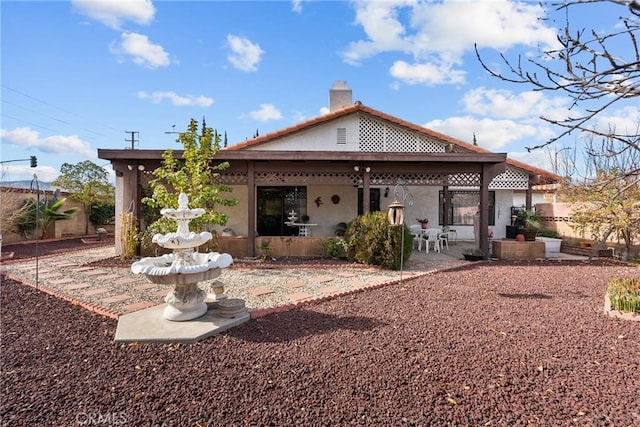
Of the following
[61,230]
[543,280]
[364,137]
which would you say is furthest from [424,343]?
[61,230]

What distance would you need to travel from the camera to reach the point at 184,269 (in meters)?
3.98

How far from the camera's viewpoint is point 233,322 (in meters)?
4.34

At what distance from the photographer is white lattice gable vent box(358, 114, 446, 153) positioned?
13.1 meters

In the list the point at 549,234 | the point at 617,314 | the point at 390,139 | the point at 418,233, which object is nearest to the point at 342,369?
the point at 617,314

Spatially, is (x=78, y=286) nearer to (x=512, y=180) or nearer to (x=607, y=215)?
(x=607, y=215)

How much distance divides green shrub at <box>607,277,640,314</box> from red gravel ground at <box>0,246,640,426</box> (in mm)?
303

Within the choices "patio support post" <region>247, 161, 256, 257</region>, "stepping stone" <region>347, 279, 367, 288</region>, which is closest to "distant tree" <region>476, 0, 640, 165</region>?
"stepping stone" <region>347, 279, 367, 288</region>

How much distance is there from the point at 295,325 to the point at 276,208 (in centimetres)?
875

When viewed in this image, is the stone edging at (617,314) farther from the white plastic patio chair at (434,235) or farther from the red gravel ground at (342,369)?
the white plastic patio chair at (434,235)

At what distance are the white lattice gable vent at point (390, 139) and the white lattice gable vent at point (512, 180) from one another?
9.50 ft

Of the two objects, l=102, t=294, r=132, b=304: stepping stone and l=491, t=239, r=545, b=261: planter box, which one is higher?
l=491, t=239, r=545, b=261: planter box

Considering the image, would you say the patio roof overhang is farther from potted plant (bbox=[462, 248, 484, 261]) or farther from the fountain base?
the fountain base

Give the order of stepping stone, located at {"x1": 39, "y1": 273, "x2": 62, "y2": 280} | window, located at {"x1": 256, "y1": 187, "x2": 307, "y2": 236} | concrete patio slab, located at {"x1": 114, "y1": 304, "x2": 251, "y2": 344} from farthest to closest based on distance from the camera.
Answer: window, located at {"x1": 256, "y1": 187, "x2": 307, "y2": 236}, stepping stone, located at {"x1": 39, "y1": 273, "x2": 62, "y2": 280}, concrete patio slab, located at {"x1": 114, "y1": 304, "x2": 251, "y2": 344}

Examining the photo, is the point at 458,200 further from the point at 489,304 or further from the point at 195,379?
the point at 195,379
